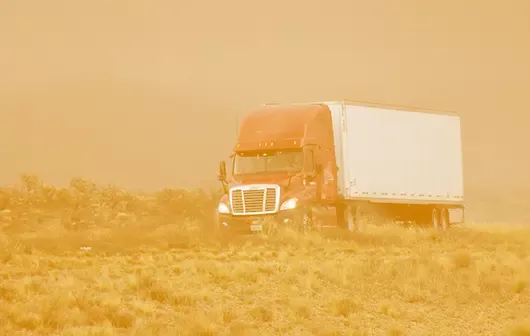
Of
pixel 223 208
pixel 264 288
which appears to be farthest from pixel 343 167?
pixel 264 288

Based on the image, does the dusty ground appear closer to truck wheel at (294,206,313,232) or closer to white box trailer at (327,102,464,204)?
truck wheel at (294,206,313,232)

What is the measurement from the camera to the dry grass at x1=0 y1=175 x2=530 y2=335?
15.0m

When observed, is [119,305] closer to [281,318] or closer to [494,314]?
[281,318]

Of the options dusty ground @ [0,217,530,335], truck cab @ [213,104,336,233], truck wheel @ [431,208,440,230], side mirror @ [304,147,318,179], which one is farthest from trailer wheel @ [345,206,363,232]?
dusty ground @ [0,217,530,335]

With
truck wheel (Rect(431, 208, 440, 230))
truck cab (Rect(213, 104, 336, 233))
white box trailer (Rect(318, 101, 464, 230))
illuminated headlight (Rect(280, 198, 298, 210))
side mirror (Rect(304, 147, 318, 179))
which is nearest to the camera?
illuminated headlight (Rect(280, 198, 298, 210))

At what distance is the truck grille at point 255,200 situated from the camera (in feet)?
Answer: 104

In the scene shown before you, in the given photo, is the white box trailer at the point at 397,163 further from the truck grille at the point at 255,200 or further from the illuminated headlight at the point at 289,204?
the truck grille at the point at 255,200

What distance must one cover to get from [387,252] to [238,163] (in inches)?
276

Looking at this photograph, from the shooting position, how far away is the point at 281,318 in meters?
15.7

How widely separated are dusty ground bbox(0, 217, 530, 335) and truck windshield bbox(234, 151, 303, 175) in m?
4.00

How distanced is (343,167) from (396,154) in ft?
12.6

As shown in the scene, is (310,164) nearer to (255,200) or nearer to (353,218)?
(255,200)

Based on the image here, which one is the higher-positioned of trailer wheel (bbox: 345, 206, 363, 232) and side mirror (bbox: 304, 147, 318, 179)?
side mirror (bbox: 304, 147, 318, 179)

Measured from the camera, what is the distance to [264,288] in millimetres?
18562
